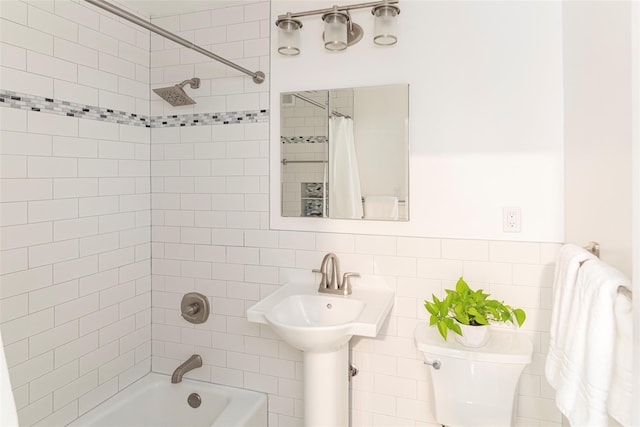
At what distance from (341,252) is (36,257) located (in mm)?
1444

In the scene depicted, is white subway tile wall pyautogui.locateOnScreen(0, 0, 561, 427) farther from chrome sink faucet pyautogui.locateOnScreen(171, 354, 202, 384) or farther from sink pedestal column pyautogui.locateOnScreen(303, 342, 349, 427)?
sink pedestal column pyautogui.locateOnScreen(303, 342, 349, 427)

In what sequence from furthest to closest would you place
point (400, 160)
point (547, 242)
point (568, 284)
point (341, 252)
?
point (341, 252) → point (400, 160) → point (547, 242) → point (568, 284)

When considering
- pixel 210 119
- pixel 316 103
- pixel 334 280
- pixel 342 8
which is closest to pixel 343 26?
pixel 342 8

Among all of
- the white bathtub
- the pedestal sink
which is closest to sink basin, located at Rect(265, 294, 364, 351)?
the pedestal sink

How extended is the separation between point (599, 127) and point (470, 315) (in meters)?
0.86

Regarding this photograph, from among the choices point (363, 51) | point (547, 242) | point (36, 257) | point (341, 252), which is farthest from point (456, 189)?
point (36, 257)

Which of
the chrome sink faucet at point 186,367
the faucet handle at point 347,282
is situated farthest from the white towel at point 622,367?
the chrome sink faucet at point 186,367

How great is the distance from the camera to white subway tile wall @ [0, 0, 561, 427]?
185 centimetres

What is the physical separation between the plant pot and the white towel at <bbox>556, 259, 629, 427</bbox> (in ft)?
1.52

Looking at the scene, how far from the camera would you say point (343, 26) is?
1947 millimetres

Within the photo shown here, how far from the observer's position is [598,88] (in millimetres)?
1405

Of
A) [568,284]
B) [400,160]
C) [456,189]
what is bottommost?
[568,284]

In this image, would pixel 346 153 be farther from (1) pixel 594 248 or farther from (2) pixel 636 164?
(2) pixel 636 164

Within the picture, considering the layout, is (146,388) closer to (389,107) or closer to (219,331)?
(219,331)
